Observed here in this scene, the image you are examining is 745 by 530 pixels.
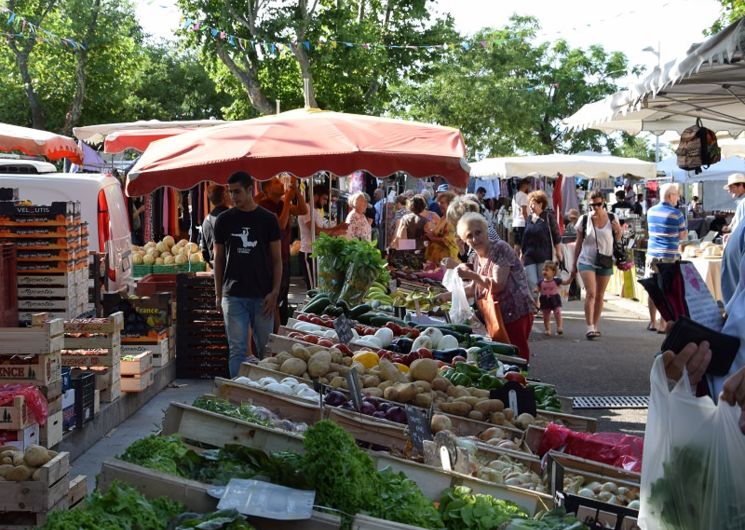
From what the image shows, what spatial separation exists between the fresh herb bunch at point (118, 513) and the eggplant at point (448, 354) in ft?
13.2

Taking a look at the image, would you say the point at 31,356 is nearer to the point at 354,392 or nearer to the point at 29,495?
the point at 29,495

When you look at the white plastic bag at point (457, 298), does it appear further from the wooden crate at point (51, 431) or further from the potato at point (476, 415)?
the wooden crate at point (51, 431)

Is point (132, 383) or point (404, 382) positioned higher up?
point (404, 382)

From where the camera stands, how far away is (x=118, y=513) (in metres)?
3.40

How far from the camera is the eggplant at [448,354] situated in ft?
24.6

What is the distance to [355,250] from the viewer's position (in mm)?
10266

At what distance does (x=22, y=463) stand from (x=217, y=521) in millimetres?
2330

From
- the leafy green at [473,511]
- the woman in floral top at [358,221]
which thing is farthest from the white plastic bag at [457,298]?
the woman in floral top at [358,221]

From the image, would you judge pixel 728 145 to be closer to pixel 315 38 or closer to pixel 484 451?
pixel 315 38

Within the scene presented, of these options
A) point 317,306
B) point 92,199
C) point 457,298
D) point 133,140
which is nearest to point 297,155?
point 317,306

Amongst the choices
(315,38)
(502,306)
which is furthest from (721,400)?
(315,38)

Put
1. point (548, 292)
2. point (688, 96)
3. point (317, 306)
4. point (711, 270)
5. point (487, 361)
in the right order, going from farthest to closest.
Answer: point (548, 292), point (711, 270), point (688, 96), point (317, 306), point (487, 361)

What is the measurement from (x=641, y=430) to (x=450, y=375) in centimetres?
273

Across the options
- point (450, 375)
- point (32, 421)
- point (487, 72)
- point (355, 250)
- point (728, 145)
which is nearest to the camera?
point (32, 421)
